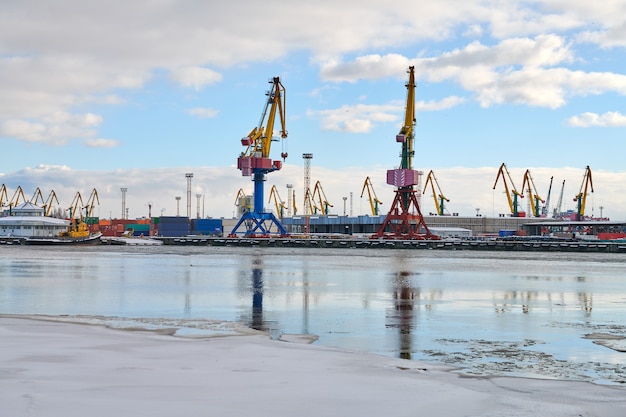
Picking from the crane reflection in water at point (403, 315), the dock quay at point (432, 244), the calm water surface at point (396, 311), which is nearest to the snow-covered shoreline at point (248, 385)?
the calm water surface at point (396, 311)

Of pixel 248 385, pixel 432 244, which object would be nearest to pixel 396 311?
pixel 248 385

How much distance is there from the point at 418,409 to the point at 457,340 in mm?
8387

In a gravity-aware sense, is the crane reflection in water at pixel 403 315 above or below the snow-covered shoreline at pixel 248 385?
below

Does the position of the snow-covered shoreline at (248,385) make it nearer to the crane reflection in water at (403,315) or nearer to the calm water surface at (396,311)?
the calm water surface at (396,311)

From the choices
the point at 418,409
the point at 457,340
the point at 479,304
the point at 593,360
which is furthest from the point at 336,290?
the point at 418,409

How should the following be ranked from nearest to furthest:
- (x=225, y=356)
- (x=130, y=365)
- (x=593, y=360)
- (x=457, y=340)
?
(x=130, y=365) < (x=225, y=356) < (x=593, y=360) < (x=457, y=340)

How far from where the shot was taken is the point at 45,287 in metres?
32.6

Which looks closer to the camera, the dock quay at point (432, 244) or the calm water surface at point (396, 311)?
the calm water surface at point (396, 311)

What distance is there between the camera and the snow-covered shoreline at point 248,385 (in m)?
9.42

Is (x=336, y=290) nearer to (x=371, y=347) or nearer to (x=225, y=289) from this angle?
(x=225, y=289)

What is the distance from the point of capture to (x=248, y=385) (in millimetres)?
11008

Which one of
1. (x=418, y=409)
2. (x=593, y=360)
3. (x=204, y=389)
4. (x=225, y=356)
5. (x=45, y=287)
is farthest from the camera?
(x=45, y=287)

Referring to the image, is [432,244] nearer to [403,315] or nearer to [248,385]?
[403,315]

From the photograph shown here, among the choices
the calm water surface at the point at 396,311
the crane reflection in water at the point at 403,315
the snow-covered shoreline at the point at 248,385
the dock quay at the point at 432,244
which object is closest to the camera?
the snow-covered shoreline at the point at 248,385
